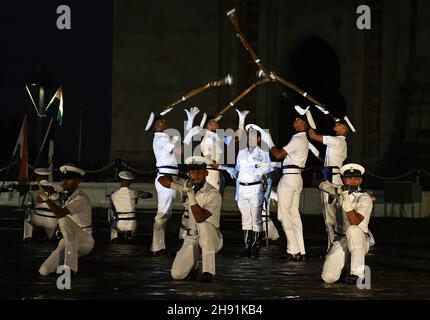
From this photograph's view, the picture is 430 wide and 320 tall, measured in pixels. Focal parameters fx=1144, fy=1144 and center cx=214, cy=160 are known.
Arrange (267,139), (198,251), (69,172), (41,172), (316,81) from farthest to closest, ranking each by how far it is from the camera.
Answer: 1. (316,81)
2. (41,172)
3. (267,139)
4. (69,172)
5. (198,251)

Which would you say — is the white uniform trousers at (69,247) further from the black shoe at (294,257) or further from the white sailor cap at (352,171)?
the black shoe at (294,257)

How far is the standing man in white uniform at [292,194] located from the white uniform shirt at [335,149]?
756mm

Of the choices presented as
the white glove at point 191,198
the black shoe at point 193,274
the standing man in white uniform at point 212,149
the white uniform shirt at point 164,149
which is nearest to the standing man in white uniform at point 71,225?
the black shoe at point 193,274

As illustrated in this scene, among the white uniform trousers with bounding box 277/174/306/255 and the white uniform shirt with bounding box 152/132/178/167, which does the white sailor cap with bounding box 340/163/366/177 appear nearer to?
the white uniform trousers with bounding box 277/174/306/255

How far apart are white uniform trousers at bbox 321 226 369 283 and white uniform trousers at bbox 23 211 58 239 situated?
6.48 m

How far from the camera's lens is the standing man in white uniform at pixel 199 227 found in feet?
43.7

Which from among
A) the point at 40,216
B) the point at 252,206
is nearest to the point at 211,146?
the point at 252,206

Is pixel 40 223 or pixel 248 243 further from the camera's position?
pixel 40 223

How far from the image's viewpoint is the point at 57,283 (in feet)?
42.2

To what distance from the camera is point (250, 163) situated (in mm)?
17391

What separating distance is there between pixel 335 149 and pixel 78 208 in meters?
5.00

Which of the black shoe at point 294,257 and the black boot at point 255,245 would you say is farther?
the black boot at point 255,245

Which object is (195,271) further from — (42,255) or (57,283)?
(42,255)

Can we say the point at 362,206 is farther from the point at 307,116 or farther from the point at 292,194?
the point at 307,116
